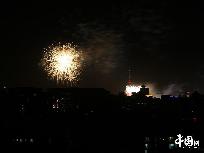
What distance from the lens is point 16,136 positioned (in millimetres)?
46219

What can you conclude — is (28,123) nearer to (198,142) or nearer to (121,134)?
(121,134)

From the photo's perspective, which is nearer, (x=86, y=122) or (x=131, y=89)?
(x=86, y=122)

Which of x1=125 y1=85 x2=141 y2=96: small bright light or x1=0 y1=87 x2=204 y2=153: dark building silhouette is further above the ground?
x1=125 y1=85 x2=141 y2=96: small bright light

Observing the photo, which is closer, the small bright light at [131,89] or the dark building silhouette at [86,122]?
the dark building silhouette at [86,122]

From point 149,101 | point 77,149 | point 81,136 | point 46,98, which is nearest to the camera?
point 77,149

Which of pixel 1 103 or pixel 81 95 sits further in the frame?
pixel 81 95

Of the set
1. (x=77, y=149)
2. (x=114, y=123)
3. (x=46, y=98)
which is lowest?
(x=77, y=149)

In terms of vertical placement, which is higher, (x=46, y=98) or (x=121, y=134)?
(x=46, y=98)

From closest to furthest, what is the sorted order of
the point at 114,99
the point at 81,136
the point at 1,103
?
the point at 81,136 < the point at 1,103 < the point at 114,99

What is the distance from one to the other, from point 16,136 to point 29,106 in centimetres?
774

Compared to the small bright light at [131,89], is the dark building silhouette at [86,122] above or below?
below

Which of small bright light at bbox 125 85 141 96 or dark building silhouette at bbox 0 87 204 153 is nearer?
dark building silhouette at bbox 0 87 204 153

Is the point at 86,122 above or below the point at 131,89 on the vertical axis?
below

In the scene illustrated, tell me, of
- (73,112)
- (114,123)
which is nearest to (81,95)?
(73,112)
